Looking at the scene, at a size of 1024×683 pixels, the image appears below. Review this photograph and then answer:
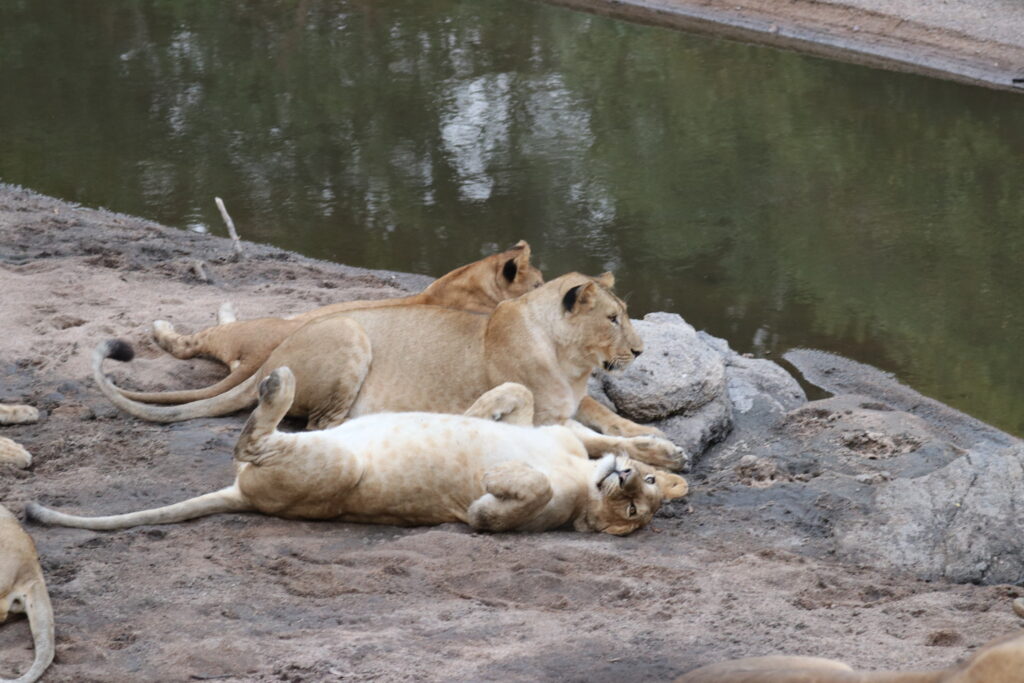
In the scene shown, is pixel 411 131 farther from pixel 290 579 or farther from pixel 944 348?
pixel 290 579

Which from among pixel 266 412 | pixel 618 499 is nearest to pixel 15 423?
pixel 266 412

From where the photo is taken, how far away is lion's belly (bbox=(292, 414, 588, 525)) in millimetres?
4914

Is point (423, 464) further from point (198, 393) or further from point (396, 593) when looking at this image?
point (198, 393)

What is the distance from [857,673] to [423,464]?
7.98 feet

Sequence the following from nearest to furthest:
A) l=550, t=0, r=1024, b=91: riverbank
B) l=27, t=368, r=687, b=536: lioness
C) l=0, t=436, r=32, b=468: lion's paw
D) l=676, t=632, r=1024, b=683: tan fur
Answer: l=676, t=632, r=1024, b=683: tan fur → l=27, t=368, r=687, b=536: lioness → l=0, t=436, r=32, b=468: lion's paw → l=550, t=0, r=1024, b=91: riverbank

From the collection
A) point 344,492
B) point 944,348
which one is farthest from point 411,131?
point 344,492

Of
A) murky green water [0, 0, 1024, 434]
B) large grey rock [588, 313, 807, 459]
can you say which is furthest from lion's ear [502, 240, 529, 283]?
murky green water [0, 0, 1024, 434]

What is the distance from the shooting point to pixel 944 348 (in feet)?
28.5

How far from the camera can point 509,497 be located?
4.80 metres

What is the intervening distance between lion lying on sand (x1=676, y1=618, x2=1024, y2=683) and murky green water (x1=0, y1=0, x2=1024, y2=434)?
5165 millimetres

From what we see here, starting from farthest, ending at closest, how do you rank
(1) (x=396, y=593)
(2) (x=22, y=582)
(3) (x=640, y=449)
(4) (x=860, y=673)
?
(3) (x=640, y=449), (1) (x=396, y=593), (2) (x=22, y=582), (4) (x=860, y=673)

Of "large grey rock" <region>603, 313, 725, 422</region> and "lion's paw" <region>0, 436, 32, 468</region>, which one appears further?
"large grey rock" <region>603, 313, 725, 422</region>

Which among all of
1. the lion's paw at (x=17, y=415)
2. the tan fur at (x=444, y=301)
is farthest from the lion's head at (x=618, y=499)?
the lion's paw at (x=17, y=415)

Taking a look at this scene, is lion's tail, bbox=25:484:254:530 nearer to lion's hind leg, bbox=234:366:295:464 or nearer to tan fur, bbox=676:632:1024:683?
lion's hind leg, bbox=234:366:295:464
